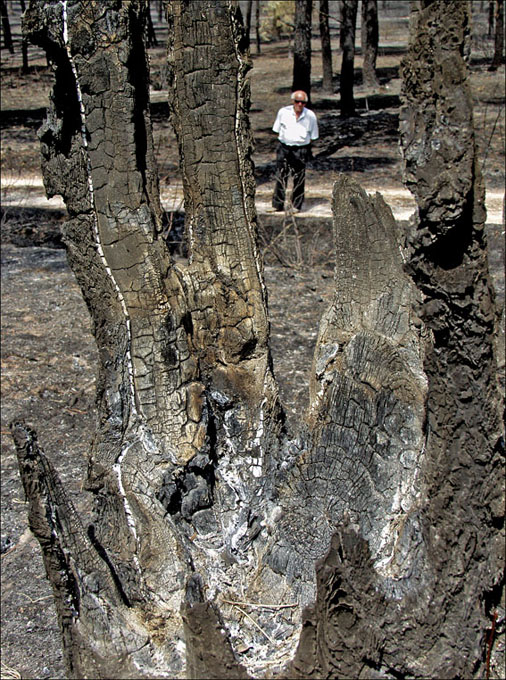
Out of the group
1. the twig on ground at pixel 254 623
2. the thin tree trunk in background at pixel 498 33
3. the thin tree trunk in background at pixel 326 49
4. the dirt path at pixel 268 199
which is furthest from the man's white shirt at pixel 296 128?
the thin tree trunk in background at pixel 498 33

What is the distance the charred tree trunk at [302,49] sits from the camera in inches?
379

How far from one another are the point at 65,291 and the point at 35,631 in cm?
365

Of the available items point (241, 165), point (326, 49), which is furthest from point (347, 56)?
point (241, 165)

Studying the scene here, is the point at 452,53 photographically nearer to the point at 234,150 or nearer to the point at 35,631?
the point at 234,150

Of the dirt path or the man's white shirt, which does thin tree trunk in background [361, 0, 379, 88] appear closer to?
the dirt path

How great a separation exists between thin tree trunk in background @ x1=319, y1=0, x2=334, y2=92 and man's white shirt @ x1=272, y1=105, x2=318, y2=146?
7714mm

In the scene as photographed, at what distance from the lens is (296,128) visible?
26.8 feet

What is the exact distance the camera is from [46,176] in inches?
87.5

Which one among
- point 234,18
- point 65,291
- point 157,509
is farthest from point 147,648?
point 65,291

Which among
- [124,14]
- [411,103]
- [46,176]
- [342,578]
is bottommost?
[342,578]

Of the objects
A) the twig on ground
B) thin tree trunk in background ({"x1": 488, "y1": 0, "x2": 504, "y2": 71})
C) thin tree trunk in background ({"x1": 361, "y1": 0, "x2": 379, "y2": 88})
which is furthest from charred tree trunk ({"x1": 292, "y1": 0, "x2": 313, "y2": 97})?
the twig on ground

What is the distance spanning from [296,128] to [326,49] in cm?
936

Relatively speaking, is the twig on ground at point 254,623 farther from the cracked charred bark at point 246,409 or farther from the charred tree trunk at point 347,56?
the charred tree trunk at point 347,56

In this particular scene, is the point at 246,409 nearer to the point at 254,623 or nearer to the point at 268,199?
the point at 254,623
